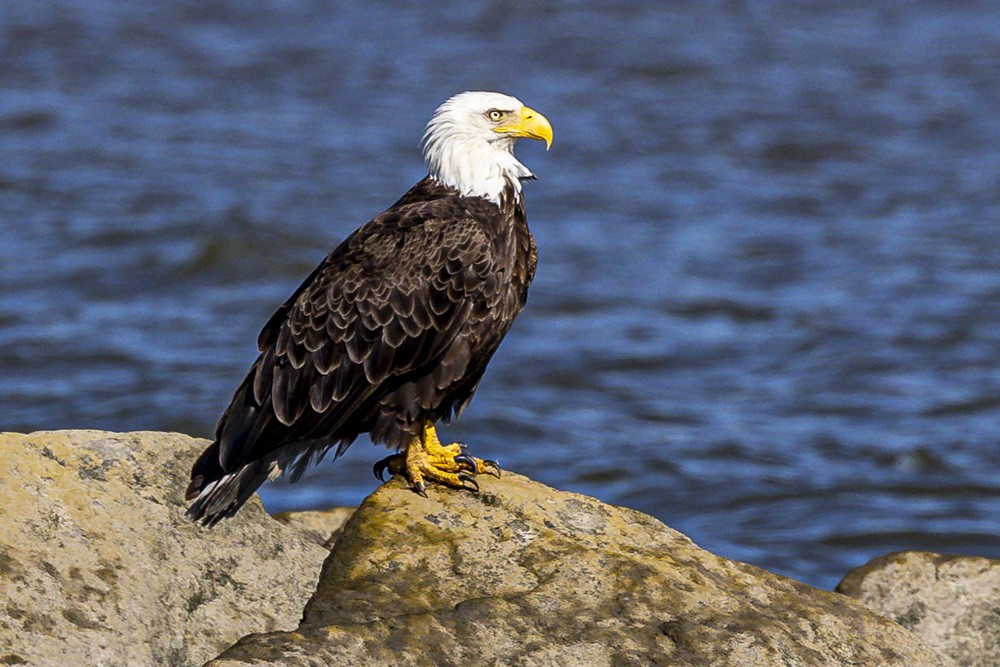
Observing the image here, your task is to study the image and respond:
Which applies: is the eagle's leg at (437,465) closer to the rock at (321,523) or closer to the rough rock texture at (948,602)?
the rock at (321,523)

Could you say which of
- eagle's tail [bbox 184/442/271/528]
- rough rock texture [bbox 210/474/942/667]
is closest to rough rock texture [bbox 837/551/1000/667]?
rough rock texture [bbox 210/474/942/667]

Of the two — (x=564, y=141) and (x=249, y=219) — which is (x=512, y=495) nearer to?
(x=249, y=219)

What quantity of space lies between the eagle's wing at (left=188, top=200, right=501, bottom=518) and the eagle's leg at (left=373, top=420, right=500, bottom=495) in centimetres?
25

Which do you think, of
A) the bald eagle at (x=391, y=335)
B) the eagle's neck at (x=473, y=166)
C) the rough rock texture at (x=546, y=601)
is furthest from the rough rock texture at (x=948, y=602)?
the eagle's neck at (x=473, y=166)

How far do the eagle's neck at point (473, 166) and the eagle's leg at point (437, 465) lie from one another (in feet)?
3.27

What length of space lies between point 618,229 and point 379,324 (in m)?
9.63

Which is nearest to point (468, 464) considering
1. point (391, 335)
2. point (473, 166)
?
point (391, 335)

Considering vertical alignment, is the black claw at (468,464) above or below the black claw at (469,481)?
above

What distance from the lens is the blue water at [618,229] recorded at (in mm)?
10867

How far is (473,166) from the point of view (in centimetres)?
655

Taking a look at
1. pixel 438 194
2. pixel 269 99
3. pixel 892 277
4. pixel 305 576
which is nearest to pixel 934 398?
pixel 892 277

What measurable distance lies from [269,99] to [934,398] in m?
10.8

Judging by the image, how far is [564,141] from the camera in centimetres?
1841

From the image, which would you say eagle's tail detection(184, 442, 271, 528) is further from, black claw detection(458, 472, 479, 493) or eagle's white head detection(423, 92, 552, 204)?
eagle's white head detection(423, 92, 552, 204)
